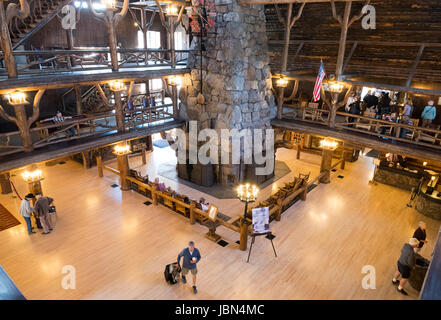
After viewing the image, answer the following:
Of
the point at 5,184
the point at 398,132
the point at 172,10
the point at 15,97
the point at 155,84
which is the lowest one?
the point at 5,184

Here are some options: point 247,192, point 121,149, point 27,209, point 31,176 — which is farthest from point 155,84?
point 247,192

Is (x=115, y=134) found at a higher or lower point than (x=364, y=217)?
higher

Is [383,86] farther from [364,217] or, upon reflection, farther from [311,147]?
[311,147]

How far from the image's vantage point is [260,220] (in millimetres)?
8727

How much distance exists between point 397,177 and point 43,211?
14664 mm

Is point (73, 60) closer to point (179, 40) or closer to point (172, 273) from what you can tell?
point (179, 40)

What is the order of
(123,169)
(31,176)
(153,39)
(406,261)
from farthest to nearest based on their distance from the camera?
(153,39) < (123,169) < (31,176) < (406,261)

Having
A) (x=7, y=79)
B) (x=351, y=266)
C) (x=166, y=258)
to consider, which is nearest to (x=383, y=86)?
(x=351, y=266)

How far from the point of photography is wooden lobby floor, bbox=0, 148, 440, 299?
7.73 metres

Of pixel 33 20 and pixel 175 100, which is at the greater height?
pixel 33 20

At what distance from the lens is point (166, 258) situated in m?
8.87
